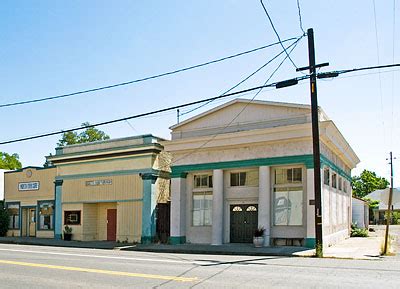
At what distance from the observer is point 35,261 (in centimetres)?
1562

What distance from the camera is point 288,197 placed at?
2236 cm

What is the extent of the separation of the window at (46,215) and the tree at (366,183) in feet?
284

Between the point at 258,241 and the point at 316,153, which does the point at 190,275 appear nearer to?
the point at 316,153

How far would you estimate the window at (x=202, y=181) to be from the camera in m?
24.8

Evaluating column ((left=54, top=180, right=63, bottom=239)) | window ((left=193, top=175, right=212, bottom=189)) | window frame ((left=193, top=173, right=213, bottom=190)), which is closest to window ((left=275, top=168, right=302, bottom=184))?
window frame ((left=193, top=173, right=213, bottom=190))

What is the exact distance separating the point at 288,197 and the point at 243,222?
2.67 meters

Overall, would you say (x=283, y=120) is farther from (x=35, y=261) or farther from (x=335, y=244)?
(x=35, y=261)

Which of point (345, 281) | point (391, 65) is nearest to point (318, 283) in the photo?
point (345, 281)

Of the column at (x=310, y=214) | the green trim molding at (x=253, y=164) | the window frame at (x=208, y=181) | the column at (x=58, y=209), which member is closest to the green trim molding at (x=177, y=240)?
the window frame at (x=208, y=181)

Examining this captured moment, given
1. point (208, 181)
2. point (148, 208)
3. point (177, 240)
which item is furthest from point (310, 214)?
point (148, 208)

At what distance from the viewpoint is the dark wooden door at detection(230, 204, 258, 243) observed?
23312mm

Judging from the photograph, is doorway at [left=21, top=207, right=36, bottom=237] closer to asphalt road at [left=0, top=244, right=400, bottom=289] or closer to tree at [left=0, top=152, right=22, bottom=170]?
asphalt road at [left=0, top=244, right=400, bottom=289]

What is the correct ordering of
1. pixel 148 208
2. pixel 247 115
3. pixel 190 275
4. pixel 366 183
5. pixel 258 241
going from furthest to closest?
pixel 366 183
pixel 148 208
pixel 247 115
pixel 258 241
pixel 190 275

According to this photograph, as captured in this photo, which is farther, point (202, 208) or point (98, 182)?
point (98, 182)
